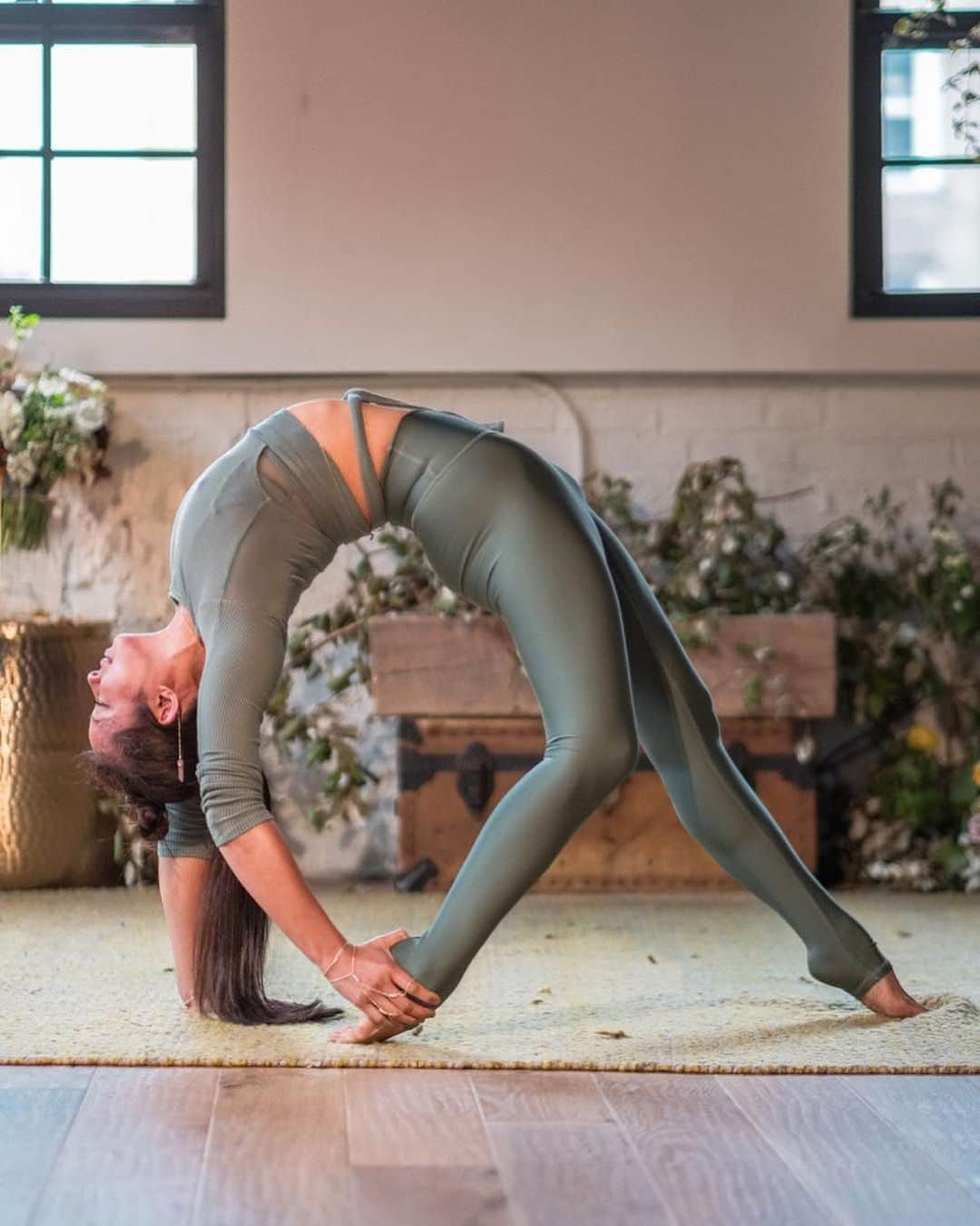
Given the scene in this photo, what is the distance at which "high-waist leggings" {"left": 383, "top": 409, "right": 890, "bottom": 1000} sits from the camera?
234 centimetres

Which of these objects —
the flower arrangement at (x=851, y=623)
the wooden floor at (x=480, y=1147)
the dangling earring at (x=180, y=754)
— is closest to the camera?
the wooden floor at (x=480, y=1147)

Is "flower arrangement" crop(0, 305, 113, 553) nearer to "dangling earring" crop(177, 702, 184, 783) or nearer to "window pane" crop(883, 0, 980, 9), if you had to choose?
"dangling earring" crop(177, 702, 184, 783)

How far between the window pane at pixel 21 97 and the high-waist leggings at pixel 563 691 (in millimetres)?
2411

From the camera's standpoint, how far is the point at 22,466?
4223mm

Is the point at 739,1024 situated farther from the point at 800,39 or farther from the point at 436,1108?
the point at 800,39

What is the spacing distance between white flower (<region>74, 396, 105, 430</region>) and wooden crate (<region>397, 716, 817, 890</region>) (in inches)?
41.0

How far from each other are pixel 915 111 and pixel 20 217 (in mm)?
2335

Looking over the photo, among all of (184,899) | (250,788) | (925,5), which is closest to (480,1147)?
(250,788)

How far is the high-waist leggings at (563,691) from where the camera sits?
2.34 m

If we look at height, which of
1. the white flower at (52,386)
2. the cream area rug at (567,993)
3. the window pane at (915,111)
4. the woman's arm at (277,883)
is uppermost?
the window pane at (915,111)

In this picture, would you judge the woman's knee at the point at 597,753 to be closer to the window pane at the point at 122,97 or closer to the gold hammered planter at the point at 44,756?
the gold hammered planter at the point at 44,756

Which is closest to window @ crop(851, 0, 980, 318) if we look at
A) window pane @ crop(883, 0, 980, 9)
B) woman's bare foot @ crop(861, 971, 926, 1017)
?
window pane @ crop(883, 0, 980, 9)

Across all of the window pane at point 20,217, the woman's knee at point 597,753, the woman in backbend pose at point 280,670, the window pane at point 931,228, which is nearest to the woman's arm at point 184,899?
the woman in backbend pose at point 280,670

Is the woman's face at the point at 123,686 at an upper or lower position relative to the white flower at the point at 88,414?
lower
